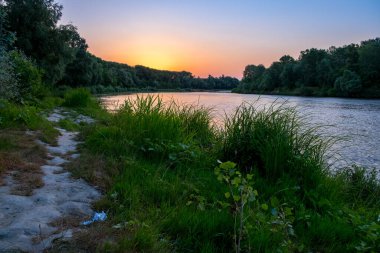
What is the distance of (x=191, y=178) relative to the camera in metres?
4.02

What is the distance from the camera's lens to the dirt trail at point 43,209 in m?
2.16

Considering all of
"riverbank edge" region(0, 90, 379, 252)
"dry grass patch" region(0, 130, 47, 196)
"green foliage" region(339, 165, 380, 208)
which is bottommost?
"green foliage" region(339, 165, 380, 208)

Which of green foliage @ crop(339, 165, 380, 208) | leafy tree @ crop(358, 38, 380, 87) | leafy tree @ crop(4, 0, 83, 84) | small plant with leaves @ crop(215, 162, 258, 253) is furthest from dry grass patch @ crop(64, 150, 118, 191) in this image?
leafy tree @ crop(358, 38, 380, 87)

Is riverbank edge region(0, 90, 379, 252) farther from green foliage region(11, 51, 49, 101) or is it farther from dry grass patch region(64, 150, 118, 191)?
green foliage region(11, 51, 49, 101)

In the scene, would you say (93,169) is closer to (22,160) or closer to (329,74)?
(22,160)

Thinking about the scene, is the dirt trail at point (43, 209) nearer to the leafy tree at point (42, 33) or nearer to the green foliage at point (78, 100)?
the green foliage at point (78, 100)

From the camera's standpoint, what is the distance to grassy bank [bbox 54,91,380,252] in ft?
8.12

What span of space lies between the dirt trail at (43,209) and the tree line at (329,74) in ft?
212

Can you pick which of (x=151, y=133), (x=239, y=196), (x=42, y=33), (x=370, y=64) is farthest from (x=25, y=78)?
(x=370, y=64)

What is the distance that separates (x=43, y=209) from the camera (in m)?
2.69

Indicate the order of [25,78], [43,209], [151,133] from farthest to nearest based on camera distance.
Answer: [25,78] < [151,133] < [43,209]

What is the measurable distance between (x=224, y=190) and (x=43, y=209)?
196 cm

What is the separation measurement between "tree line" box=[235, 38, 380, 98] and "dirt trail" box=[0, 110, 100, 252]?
6461 centimetres

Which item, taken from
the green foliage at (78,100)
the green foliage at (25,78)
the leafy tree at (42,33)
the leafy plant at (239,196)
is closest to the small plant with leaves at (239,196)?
the leafy plant at (239,196)
